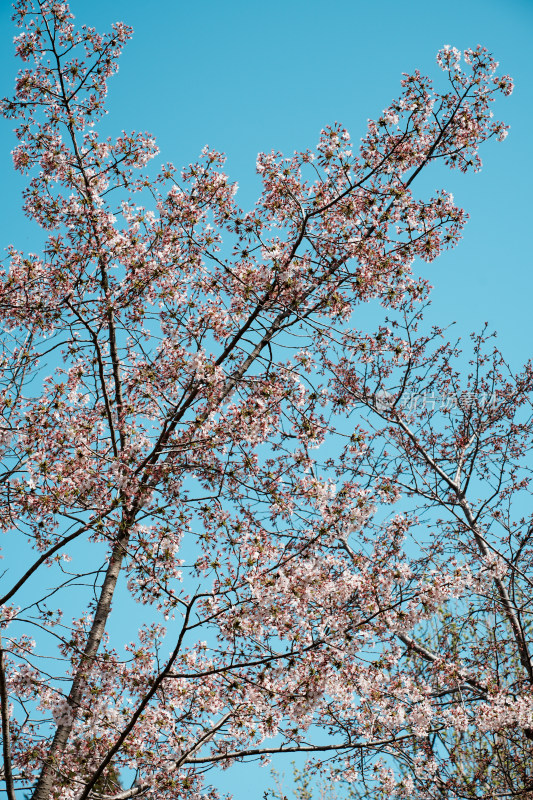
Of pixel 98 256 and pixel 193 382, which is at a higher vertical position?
pixel 98 256

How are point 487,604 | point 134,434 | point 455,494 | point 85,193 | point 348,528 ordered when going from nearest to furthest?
point 348,528, point 134,434, point 85,193, point 487,604, point 455,494

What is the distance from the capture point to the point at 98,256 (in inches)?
234

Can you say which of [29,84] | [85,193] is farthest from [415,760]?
[29,84]

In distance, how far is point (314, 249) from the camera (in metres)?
6.13

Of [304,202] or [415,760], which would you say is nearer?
[304,202]

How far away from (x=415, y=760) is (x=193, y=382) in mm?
4732

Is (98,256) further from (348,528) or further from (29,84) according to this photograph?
(348,528)

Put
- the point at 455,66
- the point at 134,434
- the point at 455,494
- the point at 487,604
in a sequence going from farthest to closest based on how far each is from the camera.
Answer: the point at 455,494
the point at 487,604
the point at 455,66
the point at 134,434

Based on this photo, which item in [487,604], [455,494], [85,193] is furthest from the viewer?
[455,494]

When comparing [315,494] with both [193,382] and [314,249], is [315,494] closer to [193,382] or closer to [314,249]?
[193,382]

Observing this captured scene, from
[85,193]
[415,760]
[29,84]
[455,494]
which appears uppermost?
[29,84]

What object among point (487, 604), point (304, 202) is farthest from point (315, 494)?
point (487, 604)

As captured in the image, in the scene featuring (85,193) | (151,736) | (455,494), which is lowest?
(151,736)

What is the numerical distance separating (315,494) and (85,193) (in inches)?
153
